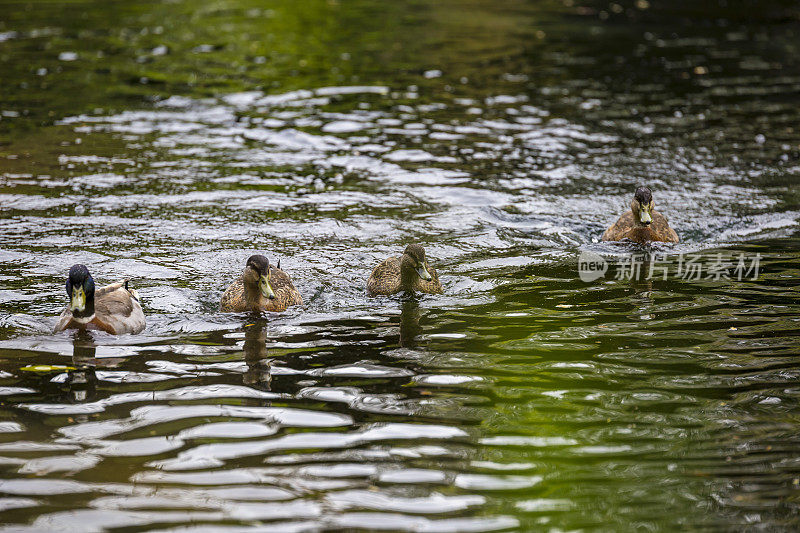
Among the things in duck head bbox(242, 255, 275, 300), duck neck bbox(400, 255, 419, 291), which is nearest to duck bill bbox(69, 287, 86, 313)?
duck head bbox(242, 255, 275, 300)

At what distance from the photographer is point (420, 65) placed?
77.7 feet

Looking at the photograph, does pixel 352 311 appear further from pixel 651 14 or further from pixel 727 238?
pixel 651 14

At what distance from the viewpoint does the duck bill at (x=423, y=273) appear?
1070cm

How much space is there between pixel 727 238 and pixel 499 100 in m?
8.29

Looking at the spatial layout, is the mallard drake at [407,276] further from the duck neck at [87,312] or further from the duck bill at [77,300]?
the duck bill at [77,300]

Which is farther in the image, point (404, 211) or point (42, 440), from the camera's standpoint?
point (404, 211)

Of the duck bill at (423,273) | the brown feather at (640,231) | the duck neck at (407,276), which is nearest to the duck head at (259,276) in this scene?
the duck neck at (407,276)

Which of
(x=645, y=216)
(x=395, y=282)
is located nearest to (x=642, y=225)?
(x=645, y=216)

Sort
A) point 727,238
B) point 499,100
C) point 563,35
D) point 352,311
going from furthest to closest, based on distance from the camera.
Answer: point 563,35, point 499,100, point 727,238, point 352,311

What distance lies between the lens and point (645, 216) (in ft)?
40.9

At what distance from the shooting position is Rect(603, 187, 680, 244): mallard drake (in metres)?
12.6

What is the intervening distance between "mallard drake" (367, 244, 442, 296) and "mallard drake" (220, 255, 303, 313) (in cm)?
101

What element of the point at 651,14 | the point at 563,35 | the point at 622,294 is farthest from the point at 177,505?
the point at 651,14

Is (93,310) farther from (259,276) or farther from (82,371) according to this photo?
(259,276)
